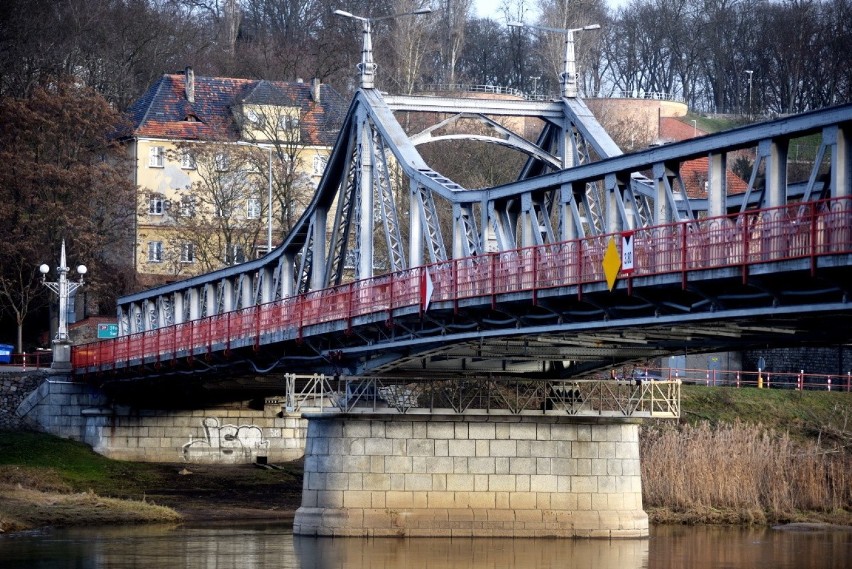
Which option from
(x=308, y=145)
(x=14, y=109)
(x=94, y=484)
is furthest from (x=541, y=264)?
(x=308, y=145)

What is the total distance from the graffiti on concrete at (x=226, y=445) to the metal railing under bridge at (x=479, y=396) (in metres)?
20.5

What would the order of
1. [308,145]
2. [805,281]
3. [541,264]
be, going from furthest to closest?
[308,145] < [541,264] < [805,281]

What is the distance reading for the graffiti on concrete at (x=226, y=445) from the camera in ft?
231

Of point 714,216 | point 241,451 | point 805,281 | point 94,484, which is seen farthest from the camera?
point 241,451

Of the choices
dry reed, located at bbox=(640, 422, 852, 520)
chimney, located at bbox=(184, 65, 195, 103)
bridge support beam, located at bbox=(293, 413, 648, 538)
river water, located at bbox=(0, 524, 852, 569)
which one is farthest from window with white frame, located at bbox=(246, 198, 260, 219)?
bridge support beam, located at bbox=(293, 413, 648, 538)

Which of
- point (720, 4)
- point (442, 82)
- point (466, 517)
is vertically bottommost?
point (466, 517)

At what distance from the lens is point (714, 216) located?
3462 cm

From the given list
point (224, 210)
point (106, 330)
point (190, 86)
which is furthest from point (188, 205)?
point (190, 86)

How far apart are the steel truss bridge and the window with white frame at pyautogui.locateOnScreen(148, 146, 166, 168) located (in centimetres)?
2880

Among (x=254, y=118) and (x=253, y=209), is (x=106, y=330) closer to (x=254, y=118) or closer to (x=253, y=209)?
(x=253, y=209)

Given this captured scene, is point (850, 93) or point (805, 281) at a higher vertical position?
point (850, 93)

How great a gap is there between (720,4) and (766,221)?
113 metres

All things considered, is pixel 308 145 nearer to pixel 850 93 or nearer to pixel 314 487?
pixel 850 93

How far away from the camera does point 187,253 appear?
8856cm
